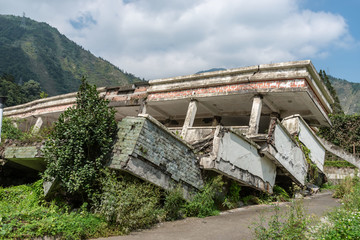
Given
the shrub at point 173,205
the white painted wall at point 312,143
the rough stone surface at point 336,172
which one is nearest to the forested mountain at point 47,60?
the rough stone surface at point 336,172

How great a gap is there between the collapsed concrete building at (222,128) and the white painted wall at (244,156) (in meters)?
Answer: 0.03

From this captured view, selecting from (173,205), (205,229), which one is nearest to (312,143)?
(173,205)

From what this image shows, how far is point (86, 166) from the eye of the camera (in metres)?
6.80

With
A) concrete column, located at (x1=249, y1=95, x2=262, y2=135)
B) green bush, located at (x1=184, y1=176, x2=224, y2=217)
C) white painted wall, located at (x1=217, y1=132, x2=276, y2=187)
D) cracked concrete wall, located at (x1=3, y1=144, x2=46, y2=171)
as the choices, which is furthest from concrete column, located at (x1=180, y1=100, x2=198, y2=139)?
cracked concrete wall, located at (x1=3, y1=144, x2=46, y2=171)

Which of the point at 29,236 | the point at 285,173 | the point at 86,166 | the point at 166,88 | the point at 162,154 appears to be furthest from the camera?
the point at 166,88

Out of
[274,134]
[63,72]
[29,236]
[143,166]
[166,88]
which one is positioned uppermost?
[63,72]

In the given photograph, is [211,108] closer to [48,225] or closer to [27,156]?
[27,156]

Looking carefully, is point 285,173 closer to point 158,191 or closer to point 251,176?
point 251,176

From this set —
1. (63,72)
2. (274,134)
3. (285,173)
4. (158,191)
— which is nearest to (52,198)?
(158,191)

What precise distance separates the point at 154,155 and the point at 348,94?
145584mm

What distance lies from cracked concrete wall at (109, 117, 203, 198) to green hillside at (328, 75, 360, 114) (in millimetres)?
117403

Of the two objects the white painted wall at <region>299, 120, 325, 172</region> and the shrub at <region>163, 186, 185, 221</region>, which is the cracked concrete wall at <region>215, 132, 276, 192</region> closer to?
the shrub at <region>163, 186, 185, 221</region>

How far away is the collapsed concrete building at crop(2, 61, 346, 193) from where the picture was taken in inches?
286

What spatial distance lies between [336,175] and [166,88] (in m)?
10.2
